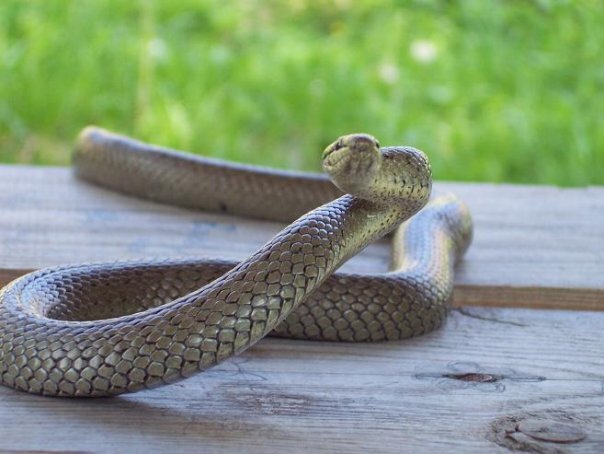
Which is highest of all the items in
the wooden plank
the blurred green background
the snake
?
the blurred green background

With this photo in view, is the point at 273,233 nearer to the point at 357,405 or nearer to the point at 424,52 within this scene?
the point at 357,405

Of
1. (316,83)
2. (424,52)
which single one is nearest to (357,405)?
(316,83)

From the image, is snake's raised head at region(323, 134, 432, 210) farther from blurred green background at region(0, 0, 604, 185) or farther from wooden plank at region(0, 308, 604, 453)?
blurred green background at region(0, 0, 604, 185)

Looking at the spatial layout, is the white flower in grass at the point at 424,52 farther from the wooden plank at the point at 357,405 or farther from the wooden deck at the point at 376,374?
the wooden plank at the point at 357,405

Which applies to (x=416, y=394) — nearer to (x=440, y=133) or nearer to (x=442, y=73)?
(x=440, y=133)

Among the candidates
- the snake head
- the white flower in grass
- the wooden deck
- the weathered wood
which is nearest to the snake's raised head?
the snake head

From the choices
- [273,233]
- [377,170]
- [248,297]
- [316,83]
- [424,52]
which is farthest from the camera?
[424,52]
